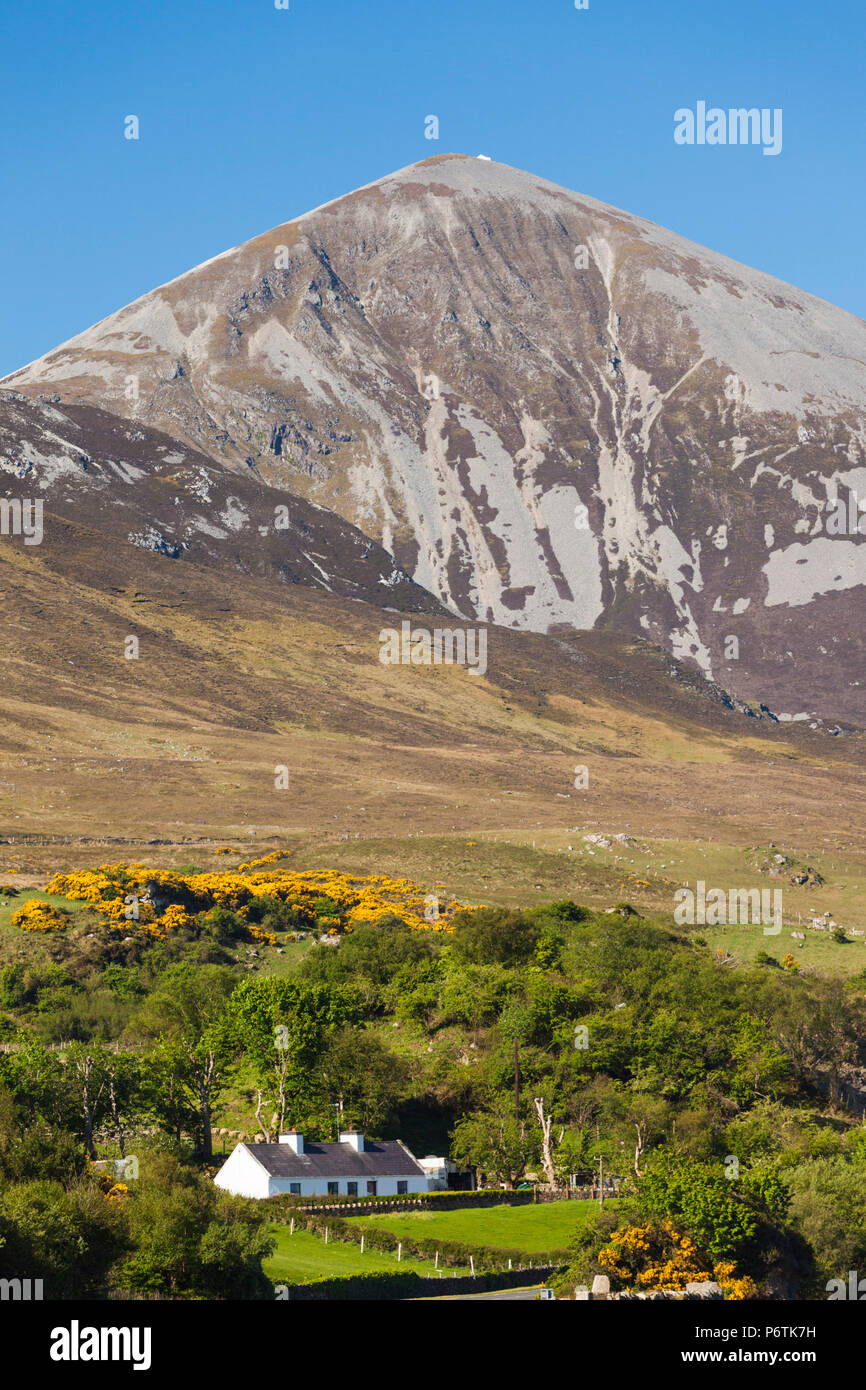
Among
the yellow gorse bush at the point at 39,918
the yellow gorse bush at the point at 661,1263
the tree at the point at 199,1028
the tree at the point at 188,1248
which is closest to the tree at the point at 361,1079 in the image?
the tree at the point at 199,1028

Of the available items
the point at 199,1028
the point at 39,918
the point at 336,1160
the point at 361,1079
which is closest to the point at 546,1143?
the point at 361,1079

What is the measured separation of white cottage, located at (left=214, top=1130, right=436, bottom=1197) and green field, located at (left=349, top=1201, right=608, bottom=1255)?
8.78ft

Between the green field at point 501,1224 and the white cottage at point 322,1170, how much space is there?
2678 millimetres

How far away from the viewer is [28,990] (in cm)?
7844

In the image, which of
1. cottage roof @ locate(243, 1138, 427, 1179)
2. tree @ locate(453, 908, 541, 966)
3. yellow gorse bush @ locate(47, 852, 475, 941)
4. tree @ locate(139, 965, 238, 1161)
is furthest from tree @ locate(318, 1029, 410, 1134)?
yellow gorse bush @ locate(47, 852, 475, 941)

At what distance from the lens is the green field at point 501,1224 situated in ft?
153

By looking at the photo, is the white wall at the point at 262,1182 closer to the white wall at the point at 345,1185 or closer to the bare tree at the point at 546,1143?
the white wall at the point at 345,1185

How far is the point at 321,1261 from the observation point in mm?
41844

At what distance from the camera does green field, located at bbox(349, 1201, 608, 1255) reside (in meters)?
46.6

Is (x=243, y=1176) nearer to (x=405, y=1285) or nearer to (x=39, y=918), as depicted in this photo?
(x=405, y=1285)

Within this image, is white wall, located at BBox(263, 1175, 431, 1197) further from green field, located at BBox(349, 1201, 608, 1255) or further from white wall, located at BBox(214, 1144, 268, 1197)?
green field, located at BBox(349, 1201, 608, 1255)

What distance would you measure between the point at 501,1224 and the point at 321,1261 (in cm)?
954

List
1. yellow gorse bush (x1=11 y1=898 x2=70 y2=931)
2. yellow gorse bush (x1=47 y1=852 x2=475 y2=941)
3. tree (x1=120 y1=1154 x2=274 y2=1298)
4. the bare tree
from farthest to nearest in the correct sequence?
yellow gorse bush (x1=47 y1=852 x2=475 y2=941), yellow gorse bush (x1=11 y1=898 x2=70 y2=931), the bare tree, tree (x1=120 y1=1154 x2=274 y2=1298)

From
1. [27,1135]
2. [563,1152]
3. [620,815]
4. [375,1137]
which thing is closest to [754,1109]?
[563,1152]
